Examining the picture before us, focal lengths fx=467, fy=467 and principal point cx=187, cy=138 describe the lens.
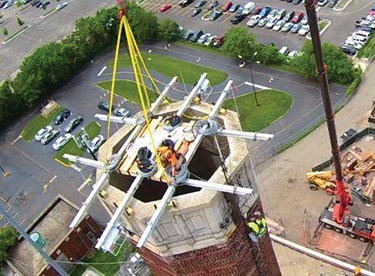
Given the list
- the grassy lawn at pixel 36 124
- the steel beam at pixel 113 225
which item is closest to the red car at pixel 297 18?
the grassy lawn at pixel 36 124

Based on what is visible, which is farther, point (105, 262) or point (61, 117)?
point (61, 117)

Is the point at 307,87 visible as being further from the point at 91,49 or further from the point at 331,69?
the point at 91,49

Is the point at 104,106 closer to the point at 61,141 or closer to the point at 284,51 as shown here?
the point at 61,141

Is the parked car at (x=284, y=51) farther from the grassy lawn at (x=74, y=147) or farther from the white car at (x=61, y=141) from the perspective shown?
the white car at (x=61, y=141)

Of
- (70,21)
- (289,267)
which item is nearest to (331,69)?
(289,267)

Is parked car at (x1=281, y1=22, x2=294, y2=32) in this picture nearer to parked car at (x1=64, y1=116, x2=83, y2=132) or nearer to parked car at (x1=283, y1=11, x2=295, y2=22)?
parked car at (x1=283, y1=11, x2=295, y2=22)

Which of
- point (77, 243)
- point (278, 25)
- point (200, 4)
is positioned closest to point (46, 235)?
point (77, 243)
